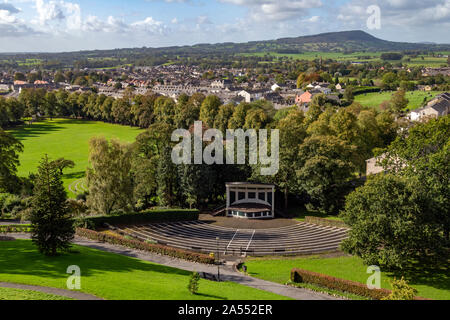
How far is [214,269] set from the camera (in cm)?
3547

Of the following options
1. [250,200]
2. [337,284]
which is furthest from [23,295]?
[250,200]

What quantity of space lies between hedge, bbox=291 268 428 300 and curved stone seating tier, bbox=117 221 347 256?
26.7ft

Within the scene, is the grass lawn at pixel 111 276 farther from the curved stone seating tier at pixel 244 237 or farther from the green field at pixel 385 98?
the green field at pixel 385 98

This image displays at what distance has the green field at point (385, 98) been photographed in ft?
442

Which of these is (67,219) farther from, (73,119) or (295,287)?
(73,119)

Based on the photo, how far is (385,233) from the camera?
33.0m

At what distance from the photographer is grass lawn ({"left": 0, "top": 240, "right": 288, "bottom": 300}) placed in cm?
2494

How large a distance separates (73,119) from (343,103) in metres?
103

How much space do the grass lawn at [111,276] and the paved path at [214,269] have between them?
1.50 m

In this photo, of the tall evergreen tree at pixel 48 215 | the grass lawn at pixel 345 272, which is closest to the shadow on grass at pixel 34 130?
Result: the tall evergreen tree at pixel 48 215

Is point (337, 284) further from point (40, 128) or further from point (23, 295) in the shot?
point (40, 128)

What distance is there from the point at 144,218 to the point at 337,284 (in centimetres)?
2745

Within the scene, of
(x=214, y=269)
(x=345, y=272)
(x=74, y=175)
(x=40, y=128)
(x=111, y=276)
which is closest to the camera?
(x=111, y=276)
